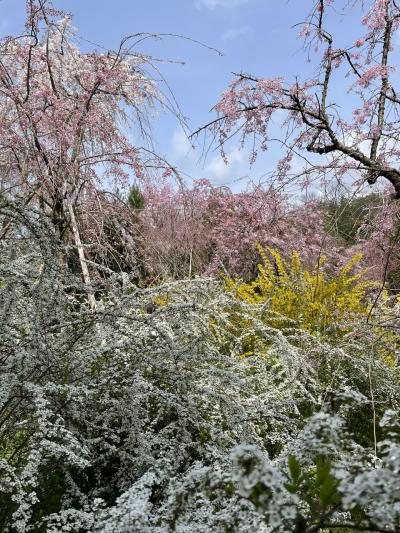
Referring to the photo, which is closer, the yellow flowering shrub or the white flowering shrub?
the white flowering shrub

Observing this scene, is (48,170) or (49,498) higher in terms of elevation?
(48,170)

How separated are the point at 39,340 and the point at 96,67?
372 centimetres

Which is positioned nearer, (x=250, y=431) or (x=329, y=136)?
(x=250, y=431)

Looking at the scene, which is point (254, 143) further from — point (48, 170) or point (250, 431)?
point (250, 431)

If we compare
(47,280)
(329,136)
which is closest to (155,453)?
(47,280)

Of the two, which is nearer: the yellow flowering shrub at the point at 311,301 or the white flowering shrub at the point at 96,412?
the white flowering shrub at the point at 96,412

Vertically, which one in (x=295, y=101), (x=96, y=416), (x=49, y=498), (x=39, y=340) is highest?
(x=295, y=101)

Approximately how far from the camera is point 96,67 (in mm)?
5133

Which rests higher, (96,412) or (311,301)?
(311,301)

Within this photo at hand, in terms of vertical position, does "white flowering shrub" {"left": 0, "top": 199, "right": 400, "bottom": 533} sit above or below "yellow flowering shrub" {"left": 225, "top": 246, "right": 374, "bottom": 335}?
below

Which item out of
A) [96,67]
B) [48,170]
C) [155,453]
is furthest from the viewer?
[96,67]

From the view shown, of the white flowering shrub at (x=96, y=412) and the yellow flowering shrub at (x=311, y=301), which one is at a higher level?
the yellow flowering shrub at (x=311, y=301)

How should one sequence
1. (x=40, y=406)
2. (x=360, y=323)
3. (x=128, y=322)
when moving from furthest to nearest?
(x=360, y=323)
(x=128, y=322)
(x=40, y=406)

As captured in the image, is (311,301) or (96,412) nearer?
(96,412)
